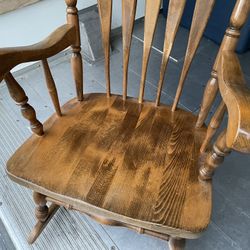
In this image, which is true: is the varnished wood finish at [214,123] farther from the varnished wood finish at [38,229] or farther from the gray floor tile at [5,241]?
the gray floor tile at [5,241]

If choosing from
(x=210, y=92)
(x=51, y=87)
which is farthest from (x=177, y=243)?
(x=51, y=87)

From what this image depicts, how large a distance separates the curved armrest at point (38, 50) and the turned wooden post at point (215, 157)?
18.0 inches

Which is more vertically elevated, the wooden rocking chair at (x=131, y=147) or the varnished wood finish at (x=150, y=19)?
the varnished wood finish at (x=150, y=19)

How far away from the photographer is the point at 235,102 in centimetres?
48

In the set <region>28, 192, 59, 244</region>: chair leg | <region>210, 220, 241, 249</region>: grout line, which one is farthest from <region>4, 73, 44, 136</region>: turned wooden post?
<region>210, 220, 241, 249</region>: grout line

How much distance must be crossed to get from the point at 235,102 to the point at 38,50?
46cm

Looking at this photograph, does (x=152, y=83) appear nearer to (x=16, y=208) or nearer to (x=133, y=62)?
(x=133, y=62)

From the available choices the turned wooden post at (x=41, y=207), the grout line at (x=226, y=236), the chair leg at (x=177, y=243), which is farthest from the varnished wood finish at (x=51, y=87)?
the grout line at (x=226, y=236)

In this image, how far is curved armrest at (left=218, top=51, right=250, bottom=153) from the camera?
0.43m

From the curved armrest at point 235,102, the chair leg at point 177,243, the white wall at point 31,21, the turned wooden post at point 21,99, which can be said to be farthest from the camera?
the white wall at point 31,21

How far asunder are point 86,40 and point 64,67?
22cm

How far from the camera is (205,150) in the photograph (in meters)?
0.75

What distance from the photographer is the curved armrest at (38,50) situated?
605 millimetres

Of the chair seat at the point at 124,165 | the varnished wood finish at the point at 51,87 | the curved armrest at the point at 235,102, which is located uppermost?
the curved armrest at the point at 235,102
